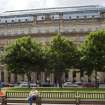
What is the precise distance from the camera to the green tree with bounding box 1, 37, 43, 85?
288 ft

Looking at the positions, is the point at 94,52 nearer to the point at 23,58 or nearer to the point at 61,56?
the point at 61,56

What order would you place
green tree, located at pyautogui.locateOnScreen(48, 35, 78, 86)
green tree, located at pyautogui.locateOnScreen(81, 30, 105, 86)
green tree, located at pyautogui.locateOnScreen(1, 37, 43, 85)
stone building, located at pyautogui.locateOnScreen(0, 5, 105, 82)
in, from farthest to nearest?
1. stone building, located at pyautogui.locateOnScreen(0, 5, 105, 82)
2. green tree, located at pyautogui.locateOnScreen(1, 37, 43, 85)
3. green tree, located at pyautogui.locateOnScreen(48, 35, 78, 86)
4. green tree, located at pyautogui.locateOnScreen(81, 30, 105, 86)

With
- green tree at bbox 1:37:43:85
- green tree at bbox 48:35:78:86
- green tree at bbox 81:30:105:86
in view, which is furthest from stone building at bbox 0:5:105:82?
green tree at bbox 81:30:105:86

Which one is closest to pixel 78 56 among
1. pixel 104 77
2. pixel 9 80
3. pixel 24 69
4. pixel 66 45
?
pixel 66 45

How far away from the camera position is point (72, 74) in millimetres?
126500

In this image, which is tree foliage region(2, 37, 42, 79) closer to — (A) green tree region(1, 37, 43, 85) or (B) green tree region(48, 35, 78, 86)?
(A) green tree region(1, 37, 43, 85)

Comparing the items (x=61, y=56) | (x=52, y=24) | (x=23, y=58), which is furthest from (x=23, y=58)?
(x=52, y=24)

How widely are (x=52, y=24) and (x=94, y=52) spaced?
153 feet

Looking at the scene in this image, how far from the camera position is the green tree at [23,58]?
87.9m

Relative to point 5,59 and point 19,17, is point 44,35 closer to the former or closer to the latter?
point 19,17

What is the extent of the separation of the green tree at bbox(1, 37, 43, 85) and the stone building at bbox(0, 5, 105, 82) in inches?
1351

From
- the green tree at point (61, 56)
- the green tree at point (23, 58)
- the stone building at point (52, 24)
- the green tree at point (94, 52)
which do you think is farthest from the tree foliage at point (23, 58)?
the stone building at point (52, 24)

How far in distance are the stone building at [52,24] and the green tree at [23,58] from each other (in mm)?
34320

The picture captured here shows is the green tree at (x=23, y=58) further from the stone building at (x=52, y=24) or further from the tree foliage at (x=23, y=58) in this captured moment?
the stone building at (x=52, y=24)
